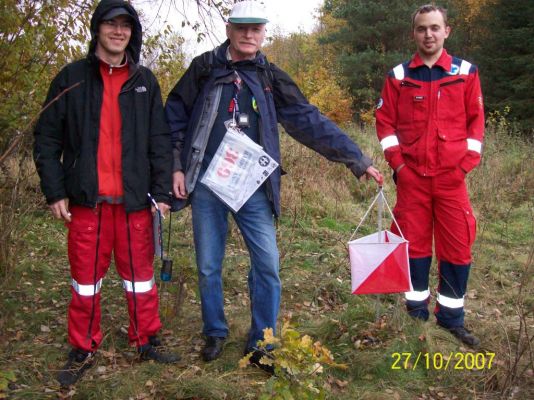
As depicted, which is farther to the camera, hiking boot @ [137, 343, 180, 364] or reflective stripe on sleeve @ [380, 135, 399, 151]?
reflective stripe on sleeve @ [380, 135, 399, 151]

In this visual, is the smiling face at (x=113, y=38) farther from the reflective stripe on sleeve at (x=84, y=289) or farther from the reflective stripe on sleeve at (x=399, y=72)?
the reflective stripe on sleeve at (x=399, y=72)

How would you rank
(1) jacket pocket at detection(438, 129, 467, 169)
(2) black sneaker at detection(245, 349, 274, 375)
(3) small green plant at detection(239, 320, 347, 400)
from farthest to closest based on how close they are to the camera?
1. (1) jacket pocket at detection(438, 129, 467, 169)
2. (2) black sneaker at detection(245, 349, 274, 375)
3. (3) small green plant at detection(239, 320, 347, 400)

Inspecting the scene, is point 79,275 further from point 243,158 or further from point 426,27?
point 426,27

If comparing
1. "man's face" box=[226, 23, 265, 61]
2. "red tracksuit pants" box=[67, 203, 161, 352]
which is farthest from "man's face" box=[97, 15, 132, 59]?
"red tracksuit pants" box=[67, 203, 161, 352]

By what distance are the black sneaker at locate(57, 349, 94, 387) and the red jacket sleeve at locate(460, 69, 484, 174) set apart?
2.81 meters

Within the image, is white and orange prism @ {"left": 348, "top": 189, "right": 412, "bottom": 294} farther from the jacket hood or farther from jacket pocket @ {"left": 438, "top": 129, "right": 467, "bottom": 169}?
the jacket hood

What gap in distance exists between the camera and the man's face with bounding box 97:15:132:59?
319 cm

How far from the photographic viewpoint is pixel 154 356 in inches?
139

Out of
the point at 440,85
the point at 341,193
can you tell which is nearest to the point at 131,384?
the point at 440,85

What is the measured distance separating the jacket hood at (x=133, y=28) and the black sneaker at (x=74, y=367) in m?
1.84

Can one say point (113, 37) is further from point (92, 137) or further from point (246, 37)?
point (246, 37)

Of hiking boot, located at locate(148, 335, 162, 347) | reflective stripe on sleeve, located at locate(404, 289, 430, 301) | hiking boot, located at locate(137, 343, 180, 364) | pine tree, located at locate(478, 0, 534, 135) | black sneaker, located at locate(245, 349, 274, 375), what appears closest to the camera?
black sneaker, located at locate(245, 349, 274, 375)

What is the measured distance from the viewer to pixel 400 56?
23.3m
